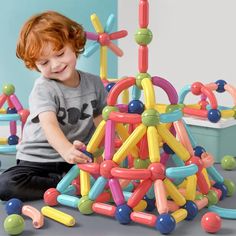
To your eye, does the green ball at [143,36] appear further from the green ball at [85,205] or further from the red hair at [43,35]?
the green ball at [85,205]

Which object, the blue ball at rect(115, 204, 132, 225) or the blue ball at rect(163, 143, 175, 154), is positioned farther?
the blue ball at rect(163, 143, 175, 154)

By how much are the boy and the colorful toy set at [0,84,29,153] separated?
170 mm

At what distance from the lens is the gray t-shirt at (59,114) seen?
1.40 meters

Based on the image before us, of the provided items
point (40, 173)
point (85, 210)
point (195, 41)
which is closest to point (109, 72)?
point (195, 41)

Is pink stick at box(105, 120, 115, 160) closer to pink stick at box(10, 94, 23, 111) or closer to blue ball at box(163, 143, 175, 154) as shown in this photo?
blue ball at box(163, 143, 175, 154)

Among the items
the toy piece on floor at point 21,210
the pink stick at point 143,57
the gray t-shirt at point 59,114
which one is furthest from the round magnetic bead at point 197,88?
the toy piece on floor at point 21,210

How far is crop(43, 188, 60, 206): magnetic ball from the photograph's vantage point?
1.30 metres

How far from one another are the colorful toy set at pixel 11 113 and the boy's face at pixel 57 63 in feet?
0.91

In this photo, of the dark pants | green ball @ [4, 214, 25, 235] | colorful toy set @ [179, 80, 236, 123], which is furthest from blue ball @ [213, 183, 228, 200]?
green ball @ [4, 214, 25, 235]

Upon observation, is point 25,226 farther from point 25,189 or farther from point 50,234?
point 25,189

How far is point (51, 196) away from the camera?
1.30 m

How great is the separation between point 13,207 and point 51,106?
27 cm

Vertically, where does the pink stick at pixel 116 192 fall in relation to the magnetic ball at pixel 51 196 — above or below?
above

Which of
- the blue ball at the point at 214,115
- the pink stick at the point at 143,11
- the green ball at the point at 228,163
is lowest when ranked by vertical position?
the green ball at the point at 228,163
